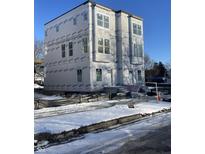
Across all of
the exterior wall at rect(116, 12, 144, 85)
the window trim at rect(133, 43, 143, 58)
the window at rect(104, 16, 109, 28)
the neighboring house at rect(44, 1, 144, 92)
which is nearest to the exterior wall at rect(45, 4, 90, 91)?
the neighboring house at rect(44, 1, 144, 92)

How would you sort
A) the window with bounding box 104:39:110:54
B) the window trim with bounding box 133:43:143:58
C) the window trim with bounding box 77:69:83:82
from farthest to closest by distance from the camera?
1. the window trim with bounding box 77:69:83:82
2. the window with bounding box 104:39:110:54
3. the window trim with bounding box 133:43:143:58

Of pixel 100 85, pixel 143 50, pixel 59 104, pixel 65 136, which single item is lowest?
pixel 65 136

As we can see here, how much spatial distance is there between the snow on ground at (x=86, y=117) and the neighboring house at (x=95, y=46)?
0.40 metres

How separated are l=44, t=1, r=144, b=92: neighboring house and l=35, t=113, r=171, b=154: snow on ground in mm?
441

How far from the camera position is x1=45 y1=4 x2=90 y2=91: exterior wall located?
1707 mm

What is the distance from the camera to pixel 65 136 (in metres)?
2.16

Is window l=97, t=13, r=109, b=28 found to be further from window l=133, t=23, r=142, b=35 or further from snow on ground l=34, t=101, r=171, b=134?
snow on ground l=34, t=101, r=171, b=134

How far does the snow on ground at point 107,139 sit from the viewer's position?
182cm

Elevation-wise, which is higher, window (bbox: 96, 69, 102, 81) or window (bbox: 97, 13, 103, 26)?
window (bbox: 97, 13, 103, 26)

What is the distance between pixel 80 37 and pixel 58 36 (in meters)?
0.15

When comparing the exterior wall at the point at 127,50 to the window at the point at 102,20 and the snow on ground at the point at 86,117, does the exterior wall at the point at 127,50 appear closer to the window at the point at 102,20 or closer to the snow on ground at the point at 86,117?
the window at the point at 102,20

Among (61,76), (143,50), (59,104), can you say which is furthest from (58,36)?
(59,104)
